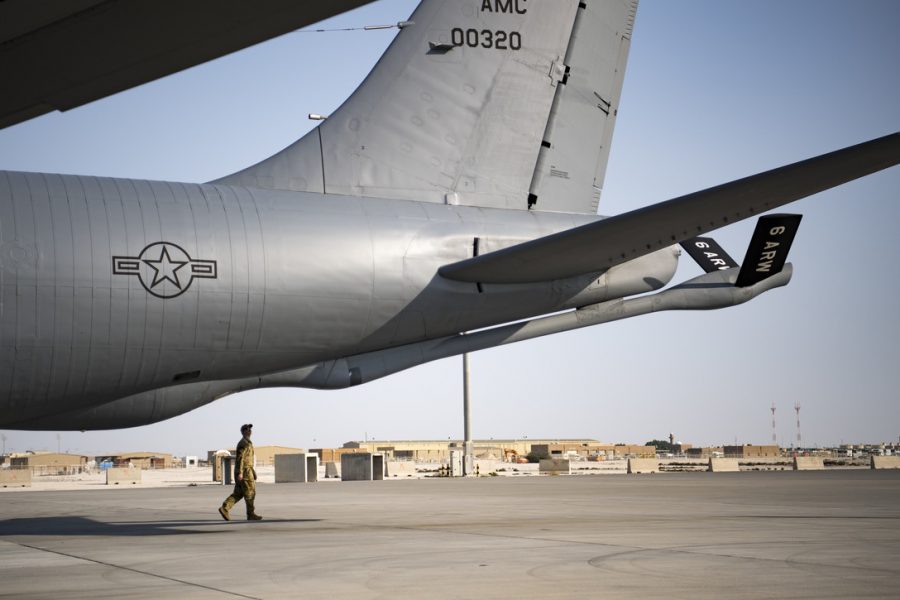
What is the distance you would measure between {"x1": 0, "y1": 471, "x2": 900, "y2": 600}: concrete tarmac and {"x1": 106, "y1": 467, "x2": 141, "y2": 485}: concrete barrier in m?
23.6

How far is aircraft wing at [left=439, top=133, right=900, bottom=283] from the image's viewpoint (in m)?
11.2

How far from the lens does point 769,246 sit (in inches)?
540

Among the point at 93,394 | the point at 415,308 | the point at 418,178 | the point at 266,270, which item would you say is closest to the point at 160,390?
the point at 93,394

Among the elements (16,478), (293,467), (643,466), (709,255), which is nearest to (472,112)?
(709,255)

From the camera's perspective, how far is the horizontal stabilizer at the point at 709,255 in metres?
15.3

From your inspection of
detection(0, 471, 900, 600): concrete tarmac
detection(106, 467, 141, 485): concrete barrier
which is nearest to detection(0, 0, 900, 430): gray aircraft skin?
detection(0, 471, 900, 600): concrete tarmac

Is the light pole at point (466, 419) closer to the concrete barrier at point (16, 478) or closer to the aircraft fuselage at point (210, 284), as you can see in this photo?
the concrete barrier at point (16, 478)

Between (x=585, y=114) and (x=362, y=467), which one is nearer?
(x=585, y=114)

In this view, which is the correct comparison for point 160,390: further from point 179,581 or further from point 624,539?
point 624,539

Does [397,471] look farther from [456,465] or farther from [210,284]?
[210,284]

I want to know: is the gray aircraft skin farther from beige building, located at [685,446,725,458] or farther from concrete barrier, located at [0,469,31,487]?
beige building, located at [685,446,725,458]

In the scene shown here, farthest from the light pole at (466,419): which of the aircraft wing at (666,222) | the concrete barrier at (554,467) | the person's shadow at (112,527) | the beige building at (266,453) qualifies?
the beige building at (266,453)

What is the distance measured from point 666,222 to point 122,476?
40130mm

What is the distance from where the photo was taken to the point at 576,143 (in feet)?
50.6
